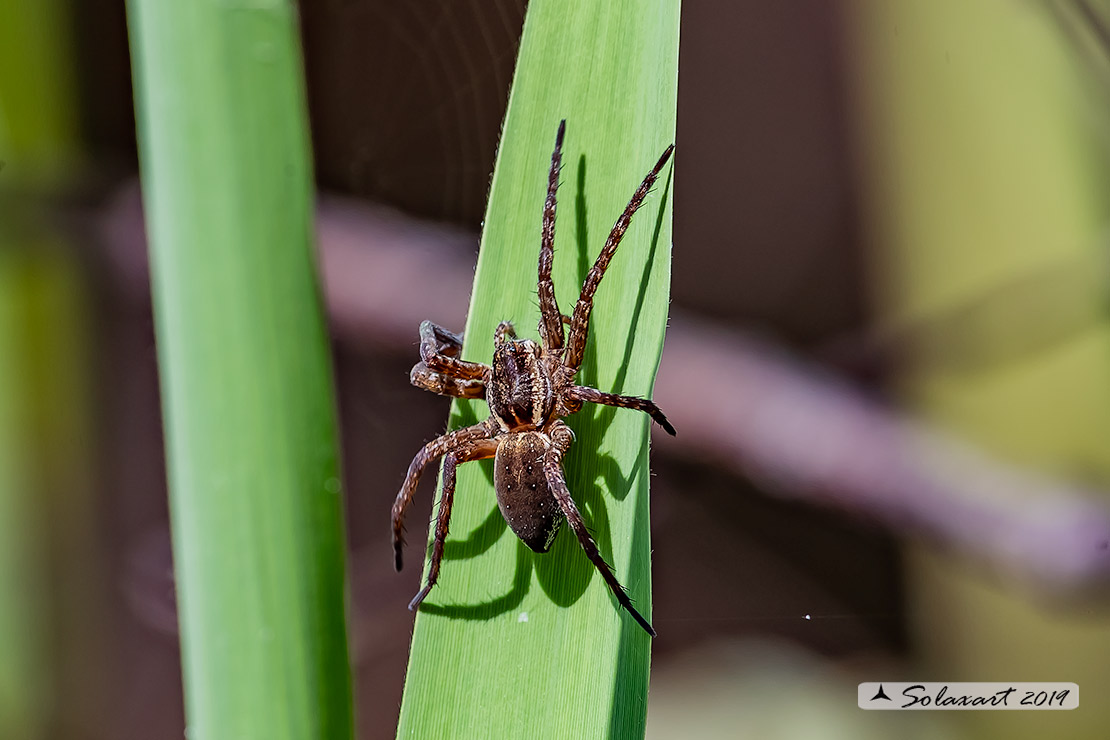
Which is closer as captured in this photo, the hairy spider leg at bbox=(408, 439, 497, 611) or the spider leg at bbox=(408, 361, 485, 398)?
the hairy spider leg at bbox=(408, 439, 497, 611)

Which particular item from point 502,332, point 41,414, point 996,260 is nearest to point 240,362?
point 502,332

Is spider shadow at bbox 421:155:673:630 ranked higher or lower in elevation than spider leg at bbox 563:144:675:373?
lower

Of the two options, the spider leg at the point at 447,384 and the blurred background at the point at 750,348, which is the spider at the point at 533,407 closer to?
the spider leg at the point at 447,384

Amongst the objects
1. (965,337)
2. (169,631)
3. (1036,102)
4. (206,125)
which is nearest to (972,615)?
(965,337)

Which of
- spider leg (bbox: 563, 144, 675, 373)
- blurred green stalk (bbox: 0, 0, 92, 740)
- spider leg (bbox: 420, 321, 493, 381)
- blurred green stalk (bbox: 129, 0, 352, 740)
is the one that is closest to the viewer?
blurred green stalk (bbox: 129, 0, 352, 740)

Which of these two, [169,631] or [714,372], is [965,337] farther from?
[169,631]

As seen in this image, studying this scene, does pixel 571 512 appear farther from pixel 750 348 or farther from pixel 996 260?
pixel 996 260

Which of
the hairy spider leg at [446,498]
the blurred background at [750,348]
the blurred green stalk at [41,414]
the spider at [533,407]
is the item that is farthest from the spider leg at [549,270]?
the blurred green stalk at [41,414]

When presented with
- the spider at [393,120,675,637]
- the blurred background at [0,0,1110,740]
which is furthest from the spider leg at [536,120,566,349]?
A: the blurred background at [0,0,1110,740]

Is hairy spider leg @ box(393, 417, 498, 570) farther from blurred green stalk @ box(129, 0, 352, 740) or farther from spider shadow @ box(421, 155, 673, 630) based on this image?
blurred green stalk @ box(129, 0, 352, 740)
